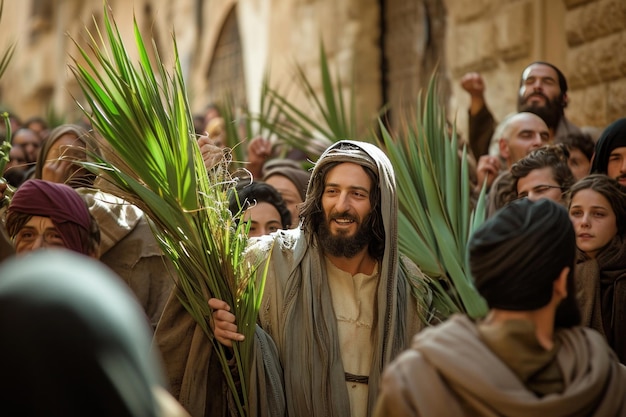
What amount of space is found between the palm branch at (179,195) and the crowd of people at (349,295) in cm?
7

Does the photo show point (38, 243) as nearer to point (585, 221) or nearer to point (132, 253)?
point (132, 253)

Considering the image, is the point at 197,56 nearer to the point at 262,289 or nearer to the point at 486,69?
the point at 486,69

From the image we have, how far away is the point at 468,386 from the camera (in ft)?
9.94

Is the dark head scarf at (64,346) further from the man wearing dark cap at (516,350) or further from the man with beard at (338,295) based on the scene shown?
the man with beard at (338,295)

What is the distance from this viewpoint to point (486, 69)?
30.4ft

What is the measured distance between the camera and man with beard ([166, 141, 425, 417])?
174 inches

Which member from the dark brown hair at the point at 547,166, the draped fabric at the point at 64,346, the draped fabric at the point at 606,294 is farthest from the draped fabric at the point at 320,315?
the draped fabric at the point at 64,346

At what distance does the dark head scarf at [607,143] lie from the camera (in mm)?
5602

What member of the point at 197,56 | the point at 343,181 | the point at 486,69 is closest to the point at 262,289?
the point at 343,181

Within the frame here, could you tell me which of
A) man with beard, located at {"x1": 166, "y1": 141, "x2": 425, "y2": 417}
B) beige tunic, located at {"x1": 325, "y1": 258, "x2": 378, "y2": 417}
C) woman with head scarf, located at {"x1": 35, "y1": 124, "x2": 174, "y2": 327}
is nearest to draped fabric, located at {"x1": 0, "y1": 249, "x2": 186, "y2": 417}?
man with beard, located at {"x1": 166, "y1": 141, "x2": 425, "y2": 417}

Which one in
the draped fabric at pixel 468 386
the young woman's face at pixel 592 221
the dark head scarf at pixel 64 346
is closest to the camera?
the dark head scarf at pixel 64 346

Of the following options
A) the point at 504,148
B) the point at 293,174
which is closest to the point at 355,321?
the point at 504,148

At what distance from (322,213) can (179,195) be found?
69cm

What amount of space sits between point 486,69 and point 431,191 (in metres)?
4.26
